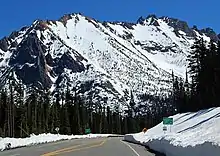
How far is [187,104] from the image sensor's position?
117 meters

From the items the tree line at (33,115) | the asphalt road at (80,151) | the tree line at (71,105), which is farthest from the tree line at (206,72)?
the asphalt road at (80,151)

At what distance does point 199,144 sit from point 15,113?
10052cm

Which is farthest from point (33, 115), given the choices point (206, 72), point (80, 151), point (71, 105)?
point (80, 151)

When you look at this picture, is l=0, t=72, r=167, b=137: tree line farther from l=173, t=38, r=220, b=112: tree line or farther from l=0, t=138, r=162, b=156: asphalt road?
l=0, t=138, r=162, b=156: asphalt road

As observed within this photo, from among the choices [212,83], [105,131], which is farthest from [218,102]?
[105,131]

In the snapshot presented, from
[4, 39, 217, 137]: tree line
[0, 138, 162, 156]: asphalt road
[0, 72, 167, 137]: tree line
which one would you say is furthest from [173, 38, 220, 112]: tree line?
[0, 138, 162, 156]: asphalt road

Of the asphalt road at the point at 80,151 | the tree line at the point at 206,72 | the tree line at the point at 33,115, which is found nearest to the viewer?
the asphalt road at the point at 80,151

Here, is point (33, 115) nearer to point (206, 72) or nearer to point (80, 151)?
point (206, 72)

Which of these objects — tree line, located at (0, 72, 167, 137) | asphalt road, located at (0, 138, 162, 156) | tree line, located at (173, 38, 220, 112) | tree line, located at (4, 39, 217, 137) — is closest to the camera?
asphalt road, located at (0, 138, 162, 156)

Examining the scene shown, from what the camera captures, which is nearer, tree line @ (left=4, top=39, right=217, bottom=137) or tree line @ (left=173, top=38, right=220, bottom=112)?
tree line @ (left=173, top=38, right=220, bottom=112)

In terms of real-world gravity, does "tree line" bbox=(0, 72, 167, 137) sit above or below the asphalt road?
above

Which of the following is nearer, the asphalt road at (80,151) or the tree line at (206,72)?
the asphalt road at (80,151)

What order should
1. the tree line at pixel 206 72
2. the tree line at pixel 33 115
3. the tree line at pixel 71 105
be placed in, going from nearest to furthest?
the tree line at pixel 206 72, the tree line at pixel 71 105, the tree line at pixel 33 115

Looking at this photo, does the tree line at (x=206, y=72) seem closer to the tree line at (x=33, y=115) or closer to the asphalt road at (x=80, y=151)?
the tree line at (x=33, y=115)
